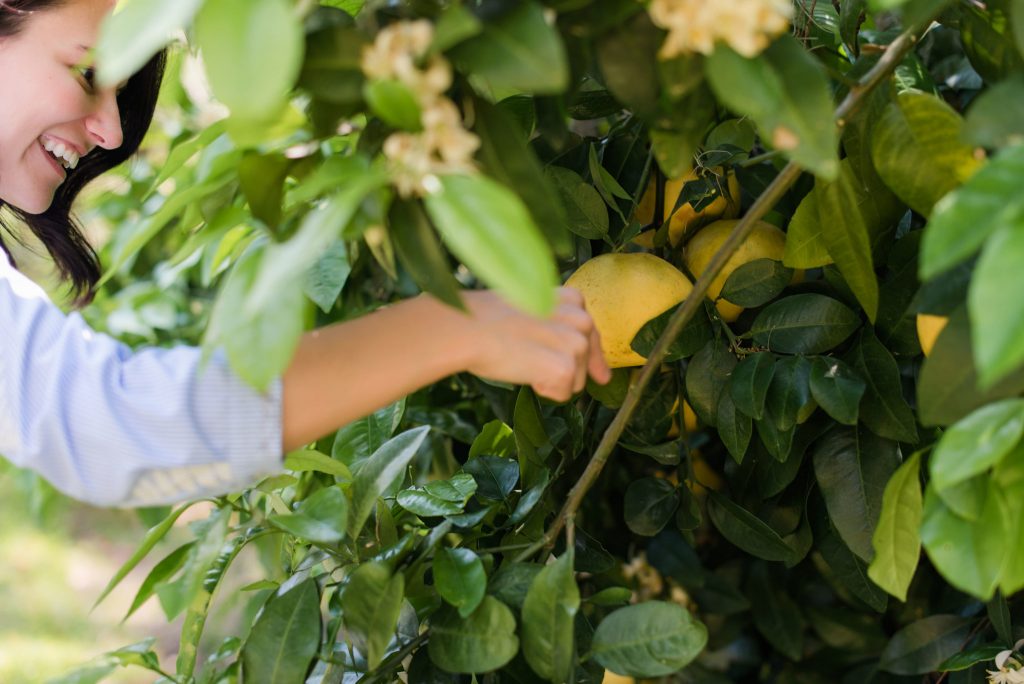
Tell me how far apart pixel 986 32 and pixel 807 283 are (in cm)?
21

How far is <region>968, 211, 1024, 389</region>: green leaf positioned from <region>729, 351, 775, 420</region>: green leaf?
1.10 ft

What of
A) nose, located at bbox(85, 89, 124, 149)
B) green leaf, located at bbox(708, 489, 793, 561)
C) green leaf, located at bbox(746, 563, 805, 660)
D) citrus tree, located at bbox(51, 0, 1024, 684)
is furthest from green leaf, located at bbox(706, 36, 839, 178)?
green leaf, located at bbox(746, 563, 805, 660)

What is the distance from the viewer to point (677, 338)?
727mm

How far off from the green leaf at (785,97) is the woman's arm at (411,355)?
0.16 m

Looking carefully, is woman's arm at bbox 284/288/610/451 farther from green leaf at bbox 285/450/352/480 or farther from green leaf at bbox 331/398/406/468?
green leaf at bbox 331/398/406/468

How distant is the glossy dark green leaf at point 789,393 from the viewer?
2.25ft

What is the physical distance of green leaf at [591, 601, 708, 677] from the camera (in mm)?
614

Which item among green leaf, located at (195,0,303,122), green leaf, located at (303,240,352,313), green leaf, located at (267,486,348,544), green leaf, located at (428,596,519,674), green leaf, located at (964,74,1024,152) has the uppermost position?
green leaf, located at (195,0,303,122)

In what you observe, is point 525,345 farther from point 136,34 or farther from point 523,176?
point 136,34

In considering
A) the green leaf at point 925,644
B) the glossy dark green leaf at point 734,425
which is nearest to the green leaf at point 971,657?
the green leaf at point 925,644

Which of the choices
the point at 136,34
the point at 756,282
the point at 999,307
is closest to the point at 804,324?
the point at 756,282

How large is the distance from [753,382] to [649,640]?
19 cm

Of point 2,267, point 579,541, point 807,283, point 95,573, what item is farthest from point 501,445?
point 95,573

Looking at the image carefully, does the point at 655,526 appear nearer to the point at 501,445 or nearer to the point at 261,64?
the point at 501,445
